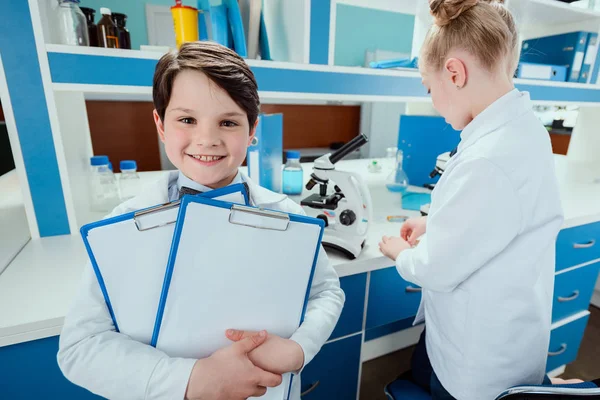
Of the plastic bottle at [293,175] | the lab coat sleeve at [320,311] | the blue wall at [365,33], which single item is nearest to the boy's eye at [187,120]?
the lab coat sleeve at [320,311]

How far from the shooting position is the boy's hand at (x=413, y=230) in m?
1.02

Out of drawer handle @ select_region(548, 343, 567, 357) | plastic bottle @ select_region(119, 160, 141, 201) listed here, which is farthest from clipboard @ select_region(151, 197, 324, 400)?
drawer handle @ select_region(548, 343, 567, 357)

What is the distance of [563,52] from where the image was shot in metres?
1.80

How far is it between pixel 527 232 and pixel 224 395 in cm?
66

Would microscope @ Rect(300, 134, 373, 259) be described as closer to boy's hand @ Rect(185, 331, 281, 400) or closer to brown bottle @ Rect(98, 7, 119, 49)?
boy's hand @ Rect(185, 331, 281, 400)

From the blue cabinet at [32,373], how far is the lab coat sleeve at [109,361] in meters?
0.23

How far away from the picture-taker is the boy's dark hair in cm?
58

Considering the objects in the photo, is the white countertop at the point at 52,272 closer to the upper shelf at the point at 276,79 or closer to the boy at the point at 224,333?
the boy at the point at 224,333

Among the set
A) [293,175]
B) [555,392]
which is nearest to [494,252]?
[555,392]

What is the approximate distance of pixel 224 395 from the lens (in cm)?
54

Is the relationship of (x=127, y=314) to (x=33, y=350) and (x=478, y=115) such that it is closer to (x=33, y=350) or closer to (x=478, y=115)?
(x=33, y=350)

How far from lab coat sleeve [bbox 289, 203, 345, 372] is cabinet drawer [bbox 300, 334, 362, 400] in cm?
38

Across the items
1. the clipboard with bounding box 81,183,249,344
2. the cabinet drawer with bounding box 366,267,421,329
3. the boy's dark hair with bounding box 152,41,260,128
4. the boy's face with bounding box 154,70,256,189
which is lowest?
the cabinet drawer with bounding box 366,267,421,329

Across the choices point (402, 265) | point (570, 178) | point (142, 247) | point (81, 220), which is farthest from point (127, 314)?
point (570, 178)
